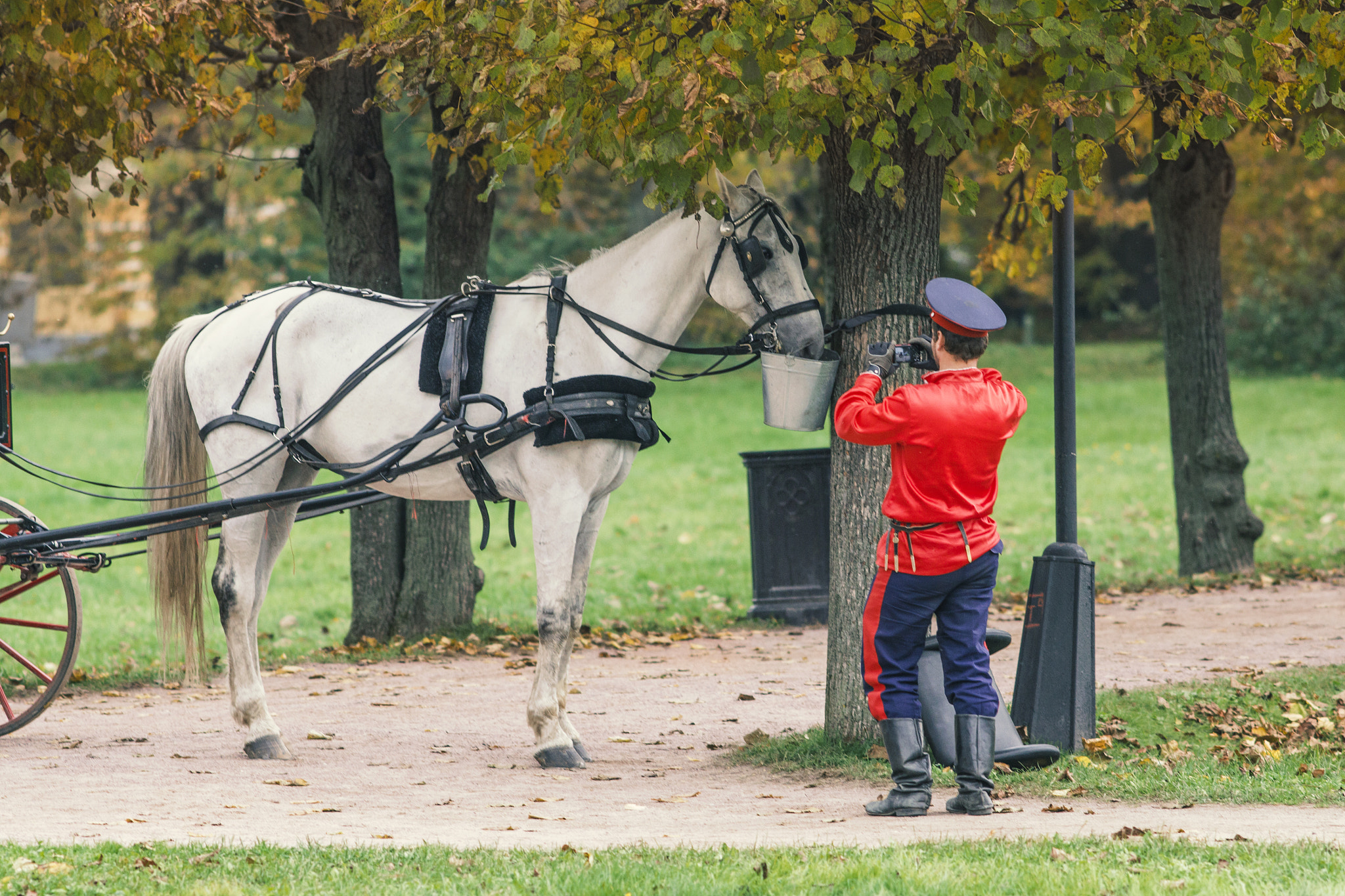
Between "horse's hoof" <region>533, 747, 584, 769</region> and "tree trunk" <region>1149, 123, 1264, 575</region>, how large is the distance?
7252 millimetres

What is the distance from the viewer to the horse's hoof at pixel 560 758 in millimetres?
6273

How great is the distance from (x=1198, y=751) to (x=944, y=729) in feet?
4.89

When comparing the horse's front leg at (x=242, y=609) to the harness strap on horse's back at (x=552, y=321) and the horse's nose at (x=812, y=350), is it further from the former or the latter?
the horse's nose at (x=812, y=350)

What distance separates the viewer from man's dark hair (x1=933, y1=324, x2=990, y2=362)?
5055 millimetres

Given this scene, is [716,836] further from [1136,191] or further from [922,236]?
[1136,191]

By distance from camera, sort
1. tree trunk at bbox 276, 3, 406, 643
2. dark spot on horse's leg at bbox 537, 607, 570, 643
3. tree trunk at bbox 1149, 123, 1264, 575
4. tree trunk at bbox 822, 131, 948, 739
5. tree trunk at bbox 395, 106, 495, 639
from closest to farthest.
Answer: tree trunk at bbox 822, 131, 948, 739
dark spot on horse's leg at bbox 537, 607, 570, 643
tree trunk at bbox 276, 3, 406, 643
tree trunk at bbox 395, 106, 495, 639
tree trunk at bbox 1149, 123, 1264, 575

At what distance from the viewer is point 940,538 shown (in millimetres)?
5020

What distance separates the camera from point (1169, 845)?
14.6ft

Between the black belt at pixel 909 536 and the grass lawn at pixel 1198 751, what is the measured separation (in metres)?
1.16

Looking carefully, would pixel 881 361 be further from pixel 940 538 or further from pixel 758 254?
pixel 758 254

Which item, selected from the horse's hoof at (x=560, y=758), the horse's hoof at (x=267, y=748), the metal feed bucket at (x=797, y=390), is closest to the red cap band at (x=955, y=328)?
the metal feed bucket at (x=797, y=390)

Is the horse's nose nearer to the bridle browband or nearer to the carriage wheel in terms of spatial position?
the bridle browband

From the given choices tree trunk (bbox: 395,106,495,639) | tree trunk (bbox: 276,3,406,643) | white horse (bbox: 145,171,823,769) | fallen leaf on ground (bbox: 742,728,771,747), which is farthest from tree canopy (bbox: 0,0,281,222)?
fallen leaf on ground (bbox: 742,728,771,747)

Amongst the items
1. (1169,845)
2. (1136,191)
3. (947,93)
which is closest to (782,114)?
(947,93)
